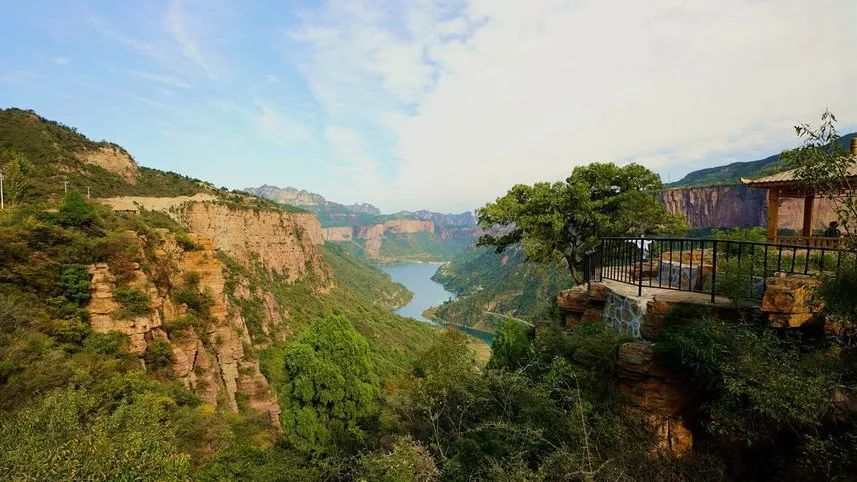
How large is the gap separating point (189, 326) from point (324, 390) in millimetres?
9223

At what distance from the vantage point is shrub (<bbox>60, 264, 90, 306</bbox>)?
15312 millimetres

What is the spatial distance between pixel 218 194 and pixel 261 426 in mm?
52694

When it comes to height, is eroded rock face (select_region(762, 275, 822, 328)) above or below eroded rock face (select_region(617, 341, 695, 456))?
above

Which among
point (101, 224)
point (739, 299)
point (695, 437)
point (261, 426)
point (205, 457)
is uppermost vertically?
point (101, 224)

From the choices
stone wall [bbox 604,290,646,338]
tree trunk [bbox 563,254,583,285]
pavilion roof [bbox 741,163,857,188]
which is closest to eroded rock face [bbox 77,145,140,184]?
tree trunk [bbox 563,254,583,285]

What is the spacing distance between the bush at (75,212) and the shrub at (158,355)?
699 cm

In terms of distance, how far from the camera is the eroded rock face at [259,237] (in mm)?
51250

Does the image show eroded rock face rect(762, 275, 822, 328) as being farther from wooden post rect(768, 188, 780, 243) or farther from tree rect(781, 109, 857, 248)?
wooden post rect(768, 188, 780, 243)

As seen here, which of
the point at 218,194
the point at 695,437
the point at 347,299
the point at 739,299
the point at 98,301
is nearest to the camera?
the point at 695,437

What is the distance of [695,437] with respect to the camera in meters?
6.15

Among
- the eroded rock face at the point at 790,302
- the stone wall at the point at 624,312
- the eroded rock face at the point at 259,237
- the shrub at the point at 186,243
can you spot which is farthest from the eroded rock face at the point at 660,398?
the eroded rock face at the point at 259,237

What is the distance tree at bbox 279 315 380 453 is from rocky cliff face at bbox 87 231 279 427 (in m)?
5.77

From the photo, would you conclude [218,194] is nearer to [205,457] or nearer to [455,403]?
[205,457]

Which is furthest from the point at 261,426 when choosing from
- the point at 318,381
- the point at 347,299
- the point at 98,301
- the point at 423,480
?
the point at 347,299
